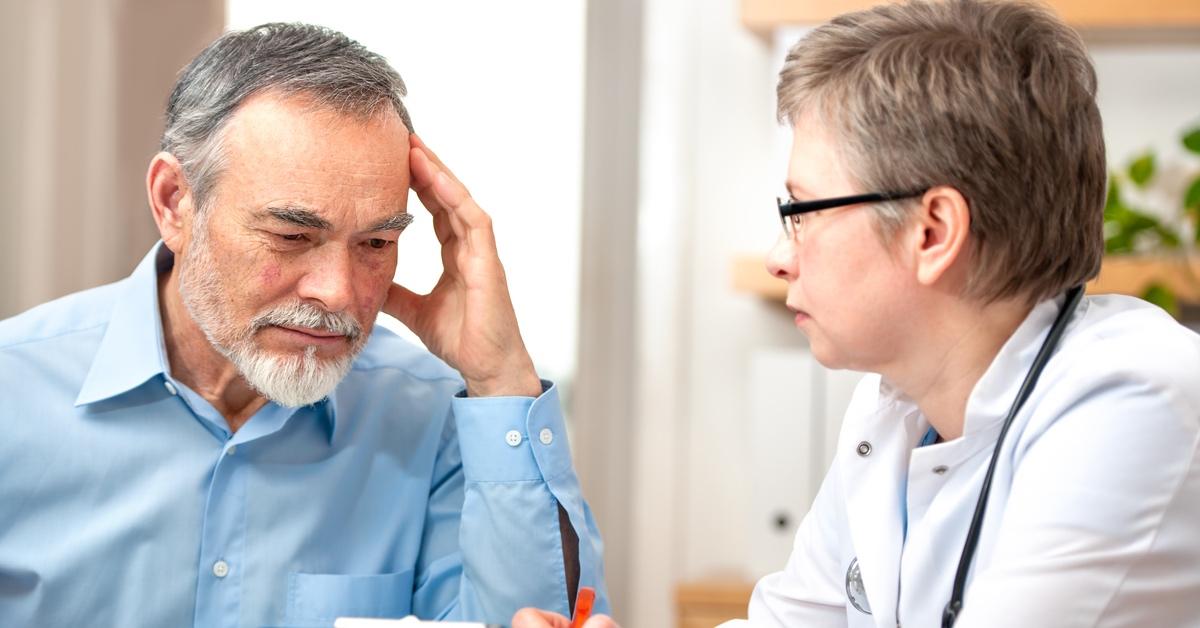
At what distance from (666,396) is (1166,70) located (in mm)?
1736

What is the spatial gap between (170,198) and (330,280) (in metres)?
0.29

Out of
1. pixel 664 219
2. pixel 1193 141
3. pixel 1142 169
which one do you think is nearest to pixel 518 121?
pixel 664 219

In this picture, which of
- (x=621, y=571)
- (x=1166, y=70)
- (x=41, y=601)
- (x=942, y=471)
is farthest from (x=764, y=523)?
(x=41, y=601)

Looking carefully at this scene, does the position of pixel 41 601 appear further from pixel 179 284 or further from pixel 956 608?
pixel 956 608

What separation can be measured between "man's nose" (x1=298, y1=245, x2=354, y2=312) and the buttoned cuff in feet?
0.76

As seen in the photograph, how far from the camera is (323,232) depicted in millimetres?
1527

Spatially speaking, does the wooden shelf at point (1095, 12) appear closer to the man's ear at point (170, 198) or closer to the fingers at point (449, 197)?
the fingers at point (449, 197)

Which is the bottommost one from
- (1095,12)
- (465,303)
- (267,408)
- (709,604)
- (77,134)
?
(709,604)

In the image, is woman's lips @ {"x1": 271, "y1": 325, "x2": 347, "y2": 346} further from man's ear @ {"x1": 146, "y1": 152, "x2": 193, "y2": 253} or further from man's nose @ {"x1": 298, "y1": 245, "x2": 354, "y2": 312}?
man's ear @ {"x1": 146, "y1": 152, "x2": 193, "y2": 253}

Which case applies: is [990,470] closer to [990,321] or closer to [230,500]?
[990,321]

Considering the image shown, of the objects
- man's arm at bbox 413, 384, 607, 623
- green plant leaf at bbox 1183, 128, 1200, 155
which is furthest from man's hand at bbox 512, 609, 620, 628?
green plant leaf at bbox 1183, 128, 1200, 155

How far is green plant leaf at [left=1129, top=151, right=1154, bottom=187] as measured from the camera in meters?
3.30

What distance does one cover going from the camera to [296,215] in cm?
150

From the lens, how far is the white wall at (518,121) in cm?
354
